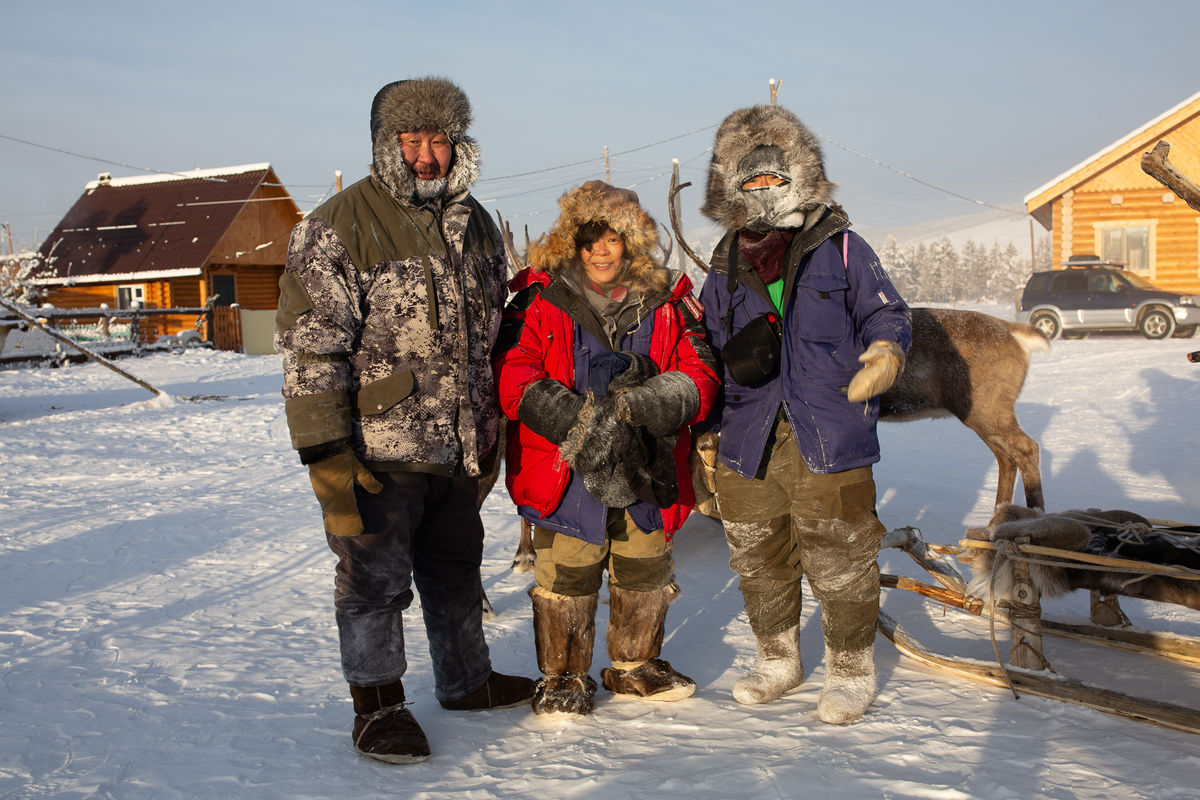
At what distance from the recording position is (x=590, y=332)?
2.93m

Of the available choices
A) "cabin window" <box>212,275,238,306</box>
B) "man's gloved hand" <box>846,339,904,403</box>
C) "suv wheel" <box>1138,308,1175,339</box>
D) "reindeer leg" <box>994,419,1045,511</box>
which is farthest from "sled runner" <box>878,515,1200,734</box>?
"cabin window" <box>212,275,238,306</box>

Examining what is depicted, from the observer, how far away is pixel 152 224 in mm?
28094

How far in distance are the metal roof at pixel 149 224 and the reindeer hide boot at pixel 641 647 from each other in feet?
86.4

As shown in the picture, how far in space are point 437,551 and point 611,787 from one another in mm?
1059

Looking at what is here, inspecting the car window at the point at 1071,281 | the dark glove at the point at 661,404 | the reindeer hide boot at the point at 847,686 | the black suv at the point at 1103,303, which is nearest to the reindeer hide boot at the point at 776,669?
the reindeer hide boot at the point at 847,686

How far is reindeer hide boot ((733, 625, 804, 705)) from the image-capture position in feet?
9.90

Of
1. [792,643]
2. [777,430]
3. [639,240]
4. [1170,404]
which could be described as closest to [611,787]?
[792,643]

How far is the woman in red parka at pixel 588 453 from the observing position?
110 inches

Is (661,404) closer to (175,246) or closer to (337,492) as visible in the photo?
(337,492)

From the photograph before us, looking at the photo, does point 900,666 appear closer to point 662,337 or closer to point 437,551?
point 662,337

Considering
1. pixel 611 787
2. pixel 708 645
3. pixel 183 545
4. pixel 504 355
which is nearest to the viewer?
pixel 611 787

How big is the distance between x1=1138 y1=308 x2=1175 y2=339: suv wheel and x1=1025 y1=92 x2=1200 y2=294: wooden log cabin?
3.31 m

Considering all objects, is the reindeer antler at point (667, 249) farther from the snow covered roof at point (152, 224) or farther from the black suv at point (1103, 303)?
the snow covered roof at point (152, 224)

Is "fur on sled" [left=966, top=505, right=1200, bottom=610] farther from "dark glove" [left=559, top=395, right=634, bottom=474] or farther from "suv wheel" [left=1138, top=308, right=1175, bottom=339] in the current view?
"suv wheel" [left=1138, top=308, right=1175, bottom=339]
